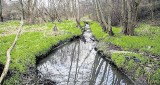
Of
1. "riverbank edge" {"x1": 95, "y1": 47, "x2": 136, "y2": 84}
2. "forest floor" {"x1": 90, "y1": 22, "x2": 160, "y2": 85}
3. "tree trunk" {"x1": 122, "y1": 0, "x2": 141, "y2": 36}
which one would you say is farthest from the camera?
"tree trunk" {"x1": 122, "y1": 0, "x2": 141, "y2": 36}

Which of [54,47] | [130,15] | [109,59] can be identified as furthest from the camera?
[130,15]

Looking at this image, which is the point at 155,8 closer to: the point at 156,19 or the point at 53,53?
the point at 156,19

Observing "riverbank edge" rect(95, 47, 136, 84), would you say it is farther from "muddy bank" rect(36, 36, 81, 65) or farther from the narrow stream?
"muddy bank" rect(36, 36, 81, 65)

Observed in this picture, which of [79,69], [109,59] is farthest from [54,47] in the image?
[79,69]

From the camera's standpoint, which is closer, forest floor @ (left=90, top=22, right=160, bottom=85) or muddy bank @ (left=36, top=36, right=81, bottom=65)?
forest floor @ (left=90, top=22, right=160, bottom=85)

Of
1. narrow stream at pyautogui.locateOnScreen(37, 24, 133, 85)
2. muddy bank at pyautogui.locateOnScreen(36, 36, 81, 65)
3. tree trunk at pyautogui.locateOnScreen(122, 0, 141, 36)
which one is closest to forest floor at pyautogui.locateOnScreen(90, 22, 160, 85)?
narrow stream at pyautogui.locateOnScreen(37, 24, 133, 85)

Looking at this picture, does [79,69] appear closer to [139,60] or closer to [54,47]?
[139,60]

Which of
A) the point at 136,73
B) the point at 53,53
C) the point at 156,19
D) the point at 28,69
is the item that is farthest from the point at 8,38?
the point at 156,19

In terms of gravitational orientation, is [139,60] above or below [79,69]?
above

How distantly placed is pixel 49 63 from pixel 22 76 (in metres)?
3.93

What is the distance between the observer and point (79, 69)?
479 inches

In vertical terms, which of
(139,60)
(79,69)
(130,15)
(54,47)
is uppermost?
(130,15)

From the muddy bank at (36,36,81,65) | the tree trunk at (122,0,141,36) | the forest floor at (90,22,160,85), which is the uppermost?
the tree trunk at (122,0,141,36)

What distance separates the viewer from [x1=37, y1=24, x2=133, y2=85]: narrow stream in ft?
33.8
